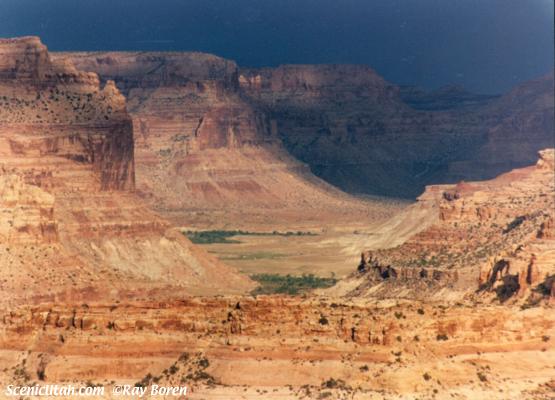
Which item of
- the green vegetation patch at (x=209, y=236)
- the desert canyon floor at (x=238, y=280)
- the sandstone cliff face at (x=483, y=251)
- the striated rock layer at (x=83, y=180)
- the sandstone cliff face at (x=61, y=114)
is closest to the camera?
the desert canyon floor at (x=238, y=280)

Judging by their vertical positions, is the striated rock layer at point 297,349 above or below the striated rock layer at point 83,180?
below

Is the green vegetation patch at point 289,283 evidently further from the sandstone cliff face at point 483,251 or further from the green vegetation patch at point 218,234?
the green vegetation patch at point 218,234

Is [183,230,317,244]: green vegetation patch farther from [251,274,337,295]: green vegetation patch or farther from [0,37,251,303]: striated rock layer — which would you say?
[0,37,251,303]: striated rock layer

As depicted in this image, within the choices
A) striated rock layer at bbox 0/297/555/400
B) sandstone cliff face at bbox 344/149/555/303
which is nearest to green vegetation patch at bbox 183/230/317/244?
sandstone cliff face at bbox 344/149/555/303

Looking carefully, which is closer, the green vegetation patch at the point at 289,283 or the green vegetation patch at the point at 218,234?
the green vegetation patch at the point at 289,283

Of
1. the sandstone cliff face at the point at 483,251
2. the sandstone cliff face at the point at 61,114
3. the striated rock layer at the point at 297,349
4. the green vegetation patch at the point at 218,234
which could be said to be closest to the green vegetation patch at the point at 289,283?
the sandstone cliff face at the point at 483,251

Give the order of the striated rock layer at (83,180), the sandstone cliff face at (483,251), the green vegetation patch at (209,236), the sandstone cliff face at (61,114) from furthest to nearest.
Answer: the green vegetation patch at (209,236) → the sandstone cliff face at (61,114) → the striated rock layer at (83,180) → the sandstone cliff face at (483,251)

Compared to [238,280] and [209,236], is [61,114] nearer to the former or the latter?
[238,280]
